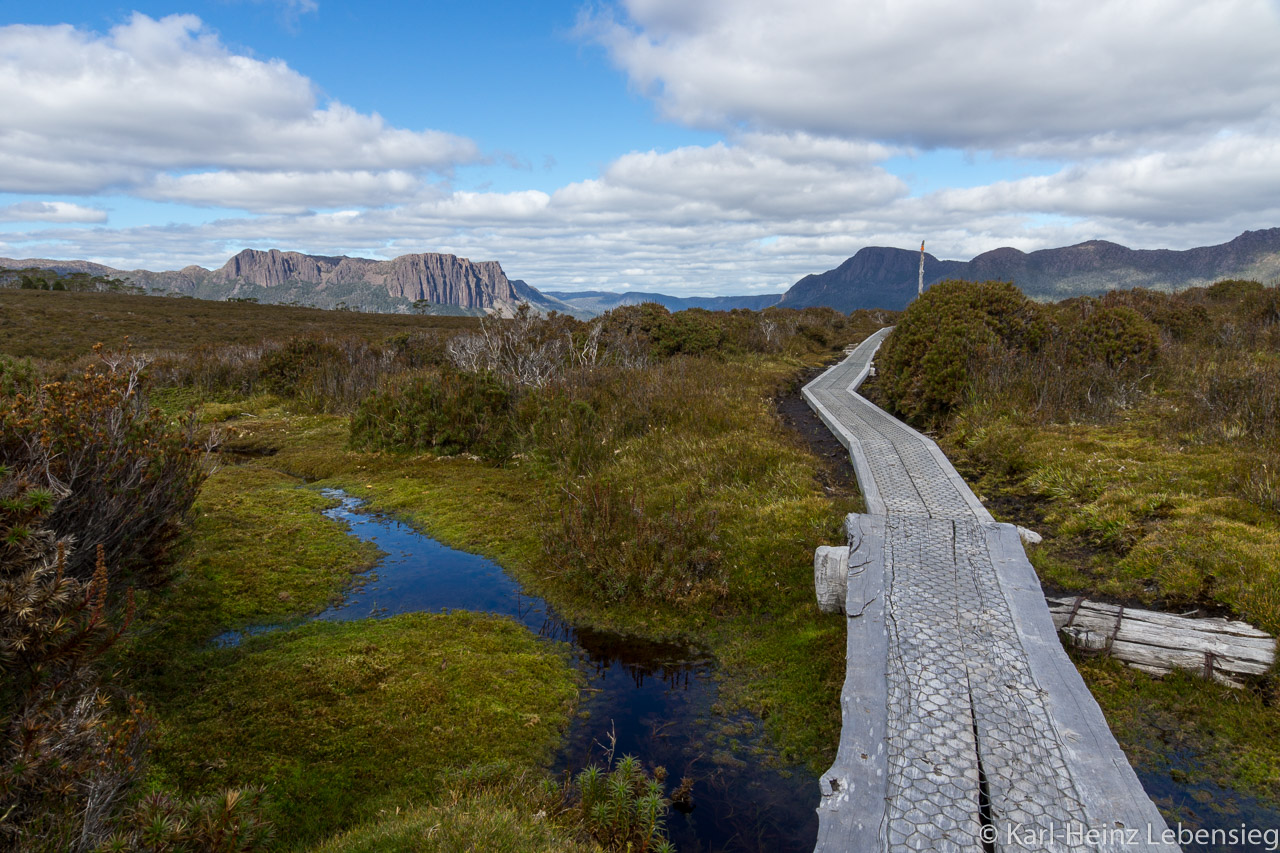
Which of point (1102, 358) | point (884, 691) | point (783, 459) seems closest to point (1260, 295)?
point (1102, 358)

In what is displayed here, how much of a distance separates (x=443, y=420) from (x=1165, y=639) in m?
10.5

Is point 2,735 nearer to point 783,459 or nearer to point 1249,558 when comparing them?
point 1249,558

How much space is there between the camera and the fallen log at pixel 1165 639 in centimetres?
439

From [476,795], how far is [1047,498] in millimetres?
7746

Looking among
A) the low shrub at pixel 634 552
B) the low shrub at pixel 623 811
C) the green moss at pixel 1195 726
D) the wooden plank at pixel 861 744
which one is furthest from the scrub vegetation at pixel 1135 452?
the low shrub at pixel 634 552

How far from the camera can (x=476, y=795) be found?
11.2 feet

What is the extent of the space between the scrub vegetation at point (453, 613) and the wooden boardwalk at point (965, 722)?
651 millimetres

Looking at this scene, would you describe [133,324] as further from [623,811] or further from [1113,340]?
[1113,340]

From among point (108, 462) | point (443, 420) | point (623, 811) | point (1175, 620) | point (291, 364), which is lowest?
point (623, 811)

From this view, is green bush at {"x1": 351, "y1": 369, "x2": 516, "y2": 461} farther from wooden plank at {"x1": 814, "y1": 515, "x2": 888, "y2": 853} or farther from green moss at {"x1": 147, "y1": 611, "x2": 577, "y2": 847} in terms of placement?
wooden plank at {"x1": 814, "y1": 515, "x2": 888, "y2": 853}

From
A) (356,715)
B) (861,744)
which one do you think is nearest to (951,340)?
(861,744)

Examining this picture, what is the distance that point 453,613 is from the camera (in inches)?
240

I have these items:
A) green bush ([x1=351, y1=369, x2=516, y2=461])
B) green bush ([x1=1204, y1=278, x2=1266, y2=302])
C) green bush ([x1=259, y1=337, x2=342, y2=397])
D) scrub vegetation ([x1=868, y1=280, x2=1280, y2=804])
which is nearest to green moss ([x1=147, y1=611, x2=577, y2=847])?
scrub vegetation ([x1=868, y1=280, x2=1280, y2=804])

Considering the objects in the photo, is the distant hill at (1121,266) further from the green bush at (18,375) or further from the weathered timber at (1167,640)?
the green bush at (18,375)
